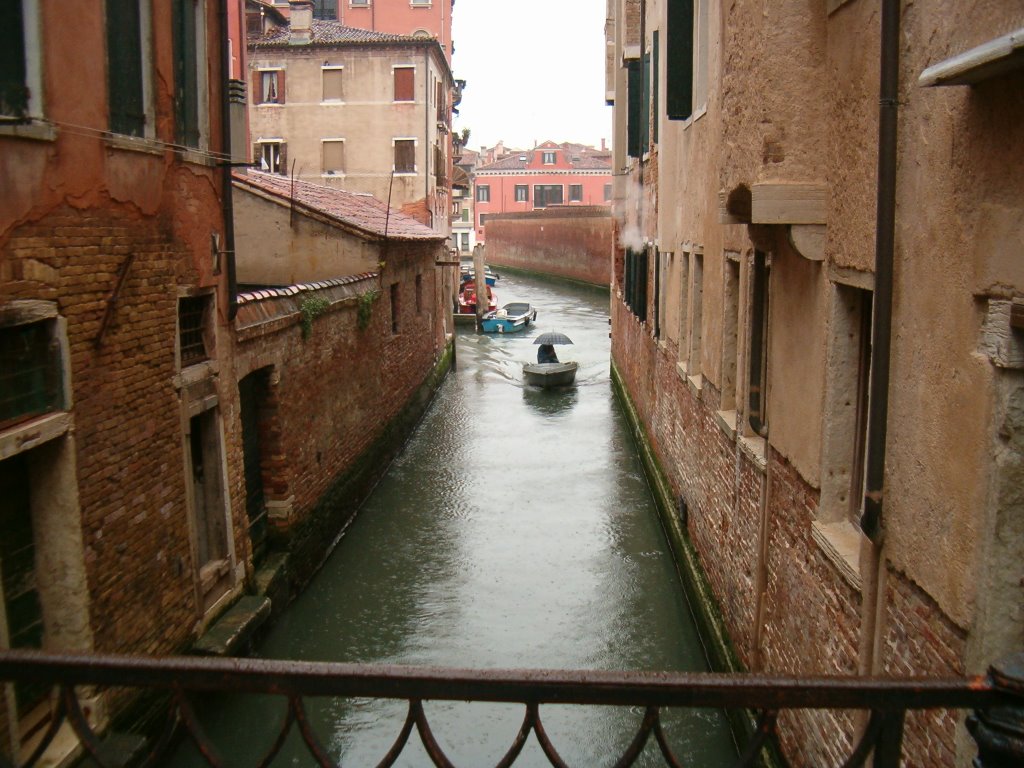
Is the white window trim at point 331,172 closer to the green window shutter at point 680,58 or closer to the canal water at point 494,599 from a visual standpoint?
the canal water at point 494,599

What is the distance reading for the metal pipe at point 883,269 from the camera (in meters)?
3.55

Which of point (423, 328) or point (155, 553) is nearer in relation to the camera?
point (155, 553)

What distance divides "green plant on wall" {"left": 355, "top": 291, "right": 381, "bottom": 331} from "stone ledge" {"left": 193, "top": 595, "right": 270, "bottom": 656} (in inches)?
209

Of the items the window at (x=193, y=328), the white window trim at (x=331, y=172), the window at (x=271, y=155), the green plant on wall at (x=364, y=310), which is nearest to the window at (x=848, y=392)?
the window at (x=193, y=328)

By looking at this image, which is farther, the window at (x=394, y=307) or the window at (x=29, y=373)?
the window at (x=394, y=307)

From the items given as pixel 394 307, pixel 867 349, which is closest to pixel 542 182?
pixel 394 307

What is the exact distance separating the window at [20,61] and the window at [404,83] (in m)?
22.4

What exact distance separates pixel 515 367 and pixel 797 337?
775 inches

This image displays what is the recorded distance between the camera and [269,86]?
26.5 m

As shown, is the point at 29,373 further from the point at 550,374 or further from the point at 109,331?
the point at 550,374

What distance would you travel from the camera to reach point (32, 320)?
15.8 ft

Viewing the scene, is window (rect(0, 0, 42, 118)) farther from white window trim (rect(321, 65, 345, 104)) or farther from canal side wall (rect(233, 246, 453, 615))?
white window trim (rect(321, 65, 345, 104))

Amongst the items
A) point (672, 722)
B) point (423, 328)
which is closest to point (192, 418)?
point (672, 722)

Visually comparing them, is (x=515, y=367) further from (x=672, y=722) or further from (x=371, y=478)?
(x=672, y=722)
